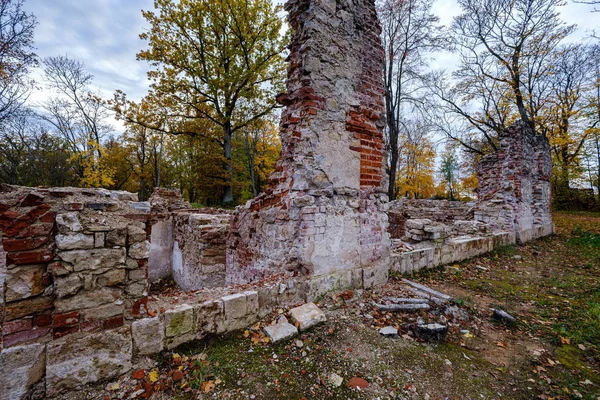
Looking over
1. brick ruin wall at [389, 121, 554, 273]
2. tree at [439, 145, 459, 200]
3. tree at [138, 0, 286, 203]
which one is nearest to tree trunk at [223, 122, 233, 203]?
tree at [138, 0, 286, 203]

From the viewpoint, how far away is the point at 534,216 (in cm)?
967

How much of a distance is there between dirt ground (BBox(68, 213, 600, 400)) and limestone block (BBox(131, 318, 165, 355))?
3.8 inches

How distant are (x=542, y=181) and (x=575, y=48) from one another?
421 inches

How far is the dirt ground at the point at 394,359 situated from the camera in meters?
1.95

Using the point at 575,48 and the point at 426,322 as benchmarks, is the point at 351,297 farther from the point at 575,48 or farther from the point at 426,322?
the point at 575,48

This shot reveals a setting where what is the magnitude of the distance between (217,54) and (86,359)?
17.8 meters

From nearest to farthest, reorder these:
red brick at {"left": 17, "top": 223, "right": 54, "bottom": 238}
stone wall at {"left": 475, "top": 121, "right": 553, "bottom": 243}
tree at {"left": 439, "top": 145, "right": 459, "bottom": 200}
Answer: red brick at {"left": 17, "top": 223, "right": 54, "bottom": 238} → stone wall at {"left": 475, "top": 121, "right": 553, "bottom": 243} → tree at {"left": 439, "top": 145, "right": 459, "bottom": 200}

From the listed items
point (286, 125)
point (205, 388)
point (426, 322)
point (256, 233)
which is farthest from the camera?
point (256, 233)

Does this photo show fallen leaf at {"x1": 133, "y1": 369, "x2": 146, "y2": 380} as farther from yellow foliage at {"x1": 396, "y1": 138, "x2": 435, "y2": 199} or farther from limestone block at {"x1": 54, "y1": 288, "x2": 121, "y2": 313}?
yellow foliage at {"x1": 396, "y1": 138, "x2": 435, "y2": 199}

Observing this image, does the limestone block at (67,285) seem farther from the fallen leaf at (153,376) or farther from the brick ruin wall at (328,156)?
the brick ruin wall at (328,156)

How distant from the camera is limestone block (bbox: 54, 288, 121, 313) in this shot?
180cm

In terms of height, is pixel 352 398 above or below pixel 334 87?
below

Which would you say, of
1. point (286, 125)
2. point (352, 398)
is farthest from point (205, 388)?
point (286, 125)

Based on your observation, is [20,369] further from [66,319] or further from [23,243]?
[23,243]
